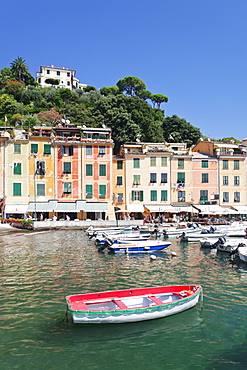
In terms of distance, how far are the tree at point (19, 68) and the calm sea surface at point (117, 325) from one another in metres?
112

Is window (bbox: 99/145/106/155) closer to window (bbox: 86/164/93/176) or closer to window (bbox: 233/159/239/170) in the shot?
window (bbox: 86/164/93/176)

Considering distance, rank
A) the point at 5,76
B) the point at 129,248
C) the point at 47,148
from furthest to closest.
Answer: the point at 5,76 → the point at 47,148 → the point at 129,248

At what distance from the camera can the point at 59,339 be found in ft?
43.1

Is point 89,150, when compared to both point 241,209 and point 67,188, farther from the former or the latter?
point 241,209

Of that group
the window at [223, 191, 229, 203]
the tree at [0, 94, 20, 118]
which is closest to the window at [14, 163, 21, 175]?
the window at [223, 191, 229, 203]

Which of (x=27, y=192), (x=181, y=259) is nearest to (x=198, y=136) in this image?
(x=27, y=192)

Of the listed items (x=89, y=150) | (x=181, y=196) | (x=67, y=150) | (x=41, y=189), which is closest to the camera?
(x=41, y=189)

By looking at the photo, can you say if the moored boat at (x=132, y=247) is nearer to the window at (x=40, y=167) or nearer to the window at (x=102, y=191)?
the window at (x=102, y=191)

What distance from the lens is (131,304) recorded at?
51.8ft

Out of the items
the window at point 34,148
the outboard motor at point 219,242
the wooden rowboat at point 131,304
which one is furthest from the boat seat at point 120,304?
the window at point 34,148

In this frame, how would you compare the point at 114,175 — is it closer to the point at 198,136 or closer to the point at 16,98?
the point at 198,136

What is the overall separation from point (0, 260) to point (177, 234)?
24798 mm

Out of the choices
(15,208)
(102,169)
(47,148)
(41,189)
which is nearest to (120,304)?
(15,208)

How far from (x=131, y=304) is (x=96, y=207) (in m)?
44.2
